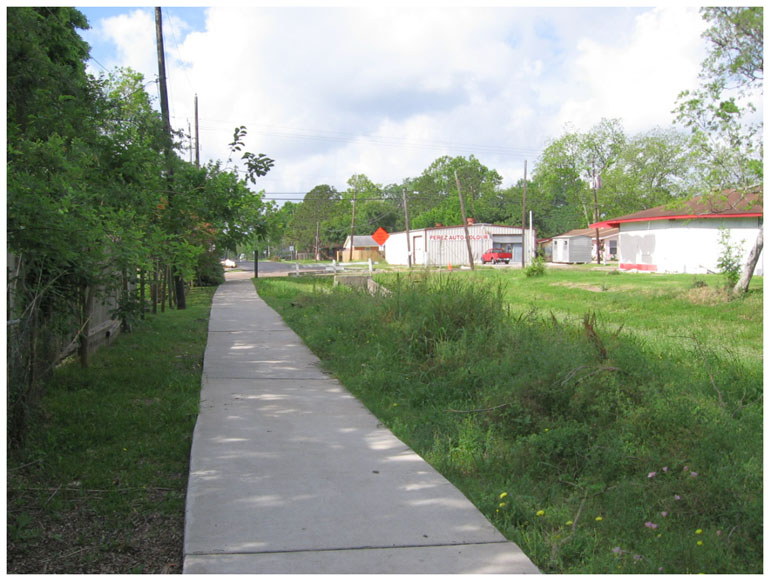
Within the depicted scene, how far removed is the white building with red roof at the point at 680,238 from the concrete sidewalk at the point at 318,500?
26.0m

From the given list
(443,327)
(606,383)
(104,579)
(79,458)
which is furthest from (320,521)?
(443,327)

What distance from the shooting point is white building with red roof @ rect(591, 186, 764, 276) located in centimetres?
3016

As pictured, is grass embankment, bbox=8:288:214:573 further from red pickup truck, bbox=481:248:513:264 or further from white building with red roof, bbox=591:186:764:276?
red pickup truck, bbox=481:248:513:264

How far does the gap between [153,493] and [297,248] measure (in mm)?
106551

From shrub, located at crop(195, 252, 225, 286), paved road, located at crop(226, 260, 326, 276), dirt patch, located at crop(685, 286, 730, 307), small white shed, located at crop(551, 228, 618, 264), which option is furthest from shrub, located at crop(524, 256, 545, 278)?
small white shed, located at crop(551, 228, 618, 264)

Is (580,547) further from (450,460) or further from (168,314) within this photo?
(168,314)

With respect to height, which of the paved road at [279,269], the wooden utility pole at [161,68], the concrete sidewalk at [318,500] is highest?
the wooden utility pole at [161,68]

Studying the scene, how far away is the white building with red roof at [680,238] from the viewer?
30156mm

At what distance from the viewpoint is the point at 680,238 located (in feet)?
107

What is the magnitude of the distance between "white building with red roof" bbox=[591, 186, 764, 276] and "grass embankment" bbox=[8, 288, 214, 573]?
26.3 m

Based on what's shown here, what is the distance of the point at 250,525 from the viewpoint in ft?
12.9

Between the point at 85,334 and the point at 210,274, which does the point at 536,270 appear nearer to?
the point at 210,274

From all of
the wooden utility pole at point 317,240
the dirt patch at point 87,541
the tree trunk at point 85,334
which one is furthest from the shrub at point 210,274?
the wooden utility pole at point 317,240

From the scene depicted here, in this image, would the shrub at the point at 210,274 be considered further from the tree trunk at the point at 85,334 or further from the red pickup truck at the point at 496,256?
the red pickup truck at the point at 496,256
